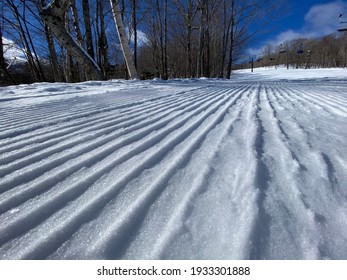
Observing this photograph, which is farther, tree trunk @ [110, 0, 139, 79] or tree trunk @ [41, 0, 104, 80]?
tree trunk @ [110, 0, 139, 79]

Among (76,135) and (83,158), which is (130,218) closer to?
(83,158)

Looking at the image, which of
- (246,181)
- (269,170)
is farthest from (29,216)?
(269,170)

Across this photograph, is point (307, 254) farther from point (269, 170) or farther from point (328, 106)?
point (328, 106)

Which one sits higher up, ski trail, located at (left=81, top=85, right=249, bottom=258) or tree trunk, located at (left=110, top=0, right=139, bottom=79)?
tree trunk, located at (left=110, top=0, right=139, bottom=79)

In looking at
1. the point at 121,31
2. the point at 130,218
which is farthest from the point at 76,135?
the point at 121,31

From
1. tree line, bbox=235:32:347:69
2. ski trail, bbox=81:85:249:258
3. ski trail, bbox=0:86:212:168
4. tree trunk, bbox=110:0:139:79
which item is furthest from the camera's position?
tree line, bbox=235:32:347:69

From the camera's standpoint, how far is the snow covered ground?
1.80ft

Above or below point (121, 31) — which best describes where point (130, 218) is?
below

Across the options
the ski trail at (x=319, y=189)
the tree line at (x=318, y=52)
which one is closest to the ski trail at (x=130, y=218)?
the ski trail at (x=319, y=189)

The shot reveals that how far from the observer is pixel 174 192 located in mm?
746

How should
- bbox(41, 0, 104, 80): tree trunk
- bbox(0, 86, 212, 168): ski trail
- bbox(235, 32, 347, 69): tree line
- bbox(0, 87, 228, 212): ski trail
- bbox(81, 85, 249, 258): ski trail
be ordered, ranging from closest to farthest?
bbox(81, 85, 249, 258): ski trail < bbox(0, 87, 228, 212): ski trail < bbox(0, 86, 212, 168): ski trail < bbox(41, 0, 104, 80): tree trunk < bbox(235, 32, 347, 69): tree line

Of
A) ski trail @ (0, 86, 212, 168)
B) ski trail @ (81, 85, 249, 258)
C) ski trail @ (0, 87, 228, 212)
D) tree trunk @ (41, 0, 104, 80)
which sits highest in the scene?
tree trunk @ (41, 0, 104, 80)

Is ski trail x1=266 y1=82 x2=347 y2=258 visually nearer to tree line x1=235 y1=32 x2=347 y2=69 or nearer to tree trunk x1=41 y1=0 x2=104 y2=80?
tree trunk x1=41 y1=0 x2=104 y2=80

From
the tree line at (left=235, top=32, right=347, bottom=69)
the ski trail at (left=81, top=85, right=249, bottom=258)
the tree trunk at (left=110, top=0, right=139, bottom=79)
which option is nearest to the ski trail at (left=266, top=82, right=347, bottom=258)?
the ski trail at (left=81, top=85, right=249, bottom=258)
